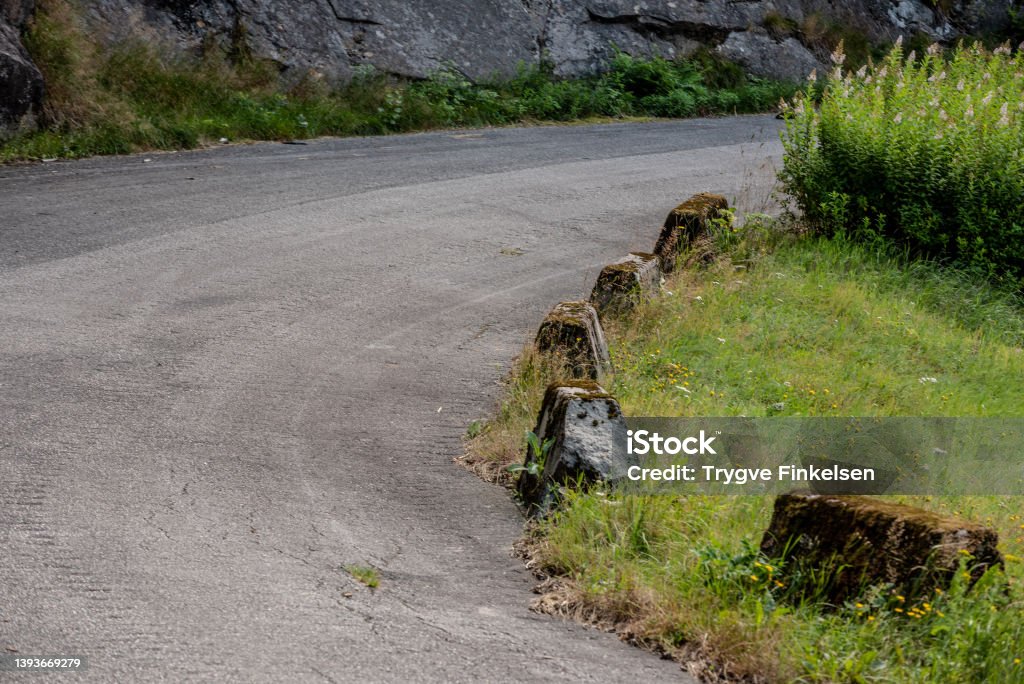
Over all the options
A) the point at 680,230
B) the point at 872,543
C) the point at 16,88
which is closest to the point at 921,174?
the point at 680,230

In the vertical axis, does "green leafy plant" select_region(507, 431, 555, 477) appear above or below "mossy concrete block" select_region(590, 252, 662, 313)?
below

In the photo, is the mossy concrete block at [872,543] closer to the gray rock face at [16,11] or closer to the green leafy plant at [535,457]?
the green leafy plant at [535,457]

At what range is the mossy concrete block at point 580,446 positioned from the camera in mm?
5820

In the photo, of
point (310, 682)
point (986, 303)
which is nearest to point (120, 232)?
point (310, 682)

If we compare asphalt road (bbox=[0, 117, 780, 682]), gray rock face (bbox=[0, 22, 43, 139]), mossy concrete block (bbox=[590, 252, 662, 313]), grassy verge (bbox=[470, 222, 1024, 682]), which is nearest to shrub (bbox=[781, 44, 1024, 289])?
grassy verge (bbox=[470, 222, 1024, 682])

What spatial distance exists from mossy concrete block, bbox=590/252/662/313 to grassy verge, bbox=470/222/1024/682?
0.57 feet

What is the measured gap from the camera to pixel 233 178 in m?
13.0

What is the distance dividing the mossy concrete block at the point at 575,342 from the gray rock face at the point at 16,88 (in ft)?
29.2

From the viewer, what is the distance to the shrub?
1098 centimetres

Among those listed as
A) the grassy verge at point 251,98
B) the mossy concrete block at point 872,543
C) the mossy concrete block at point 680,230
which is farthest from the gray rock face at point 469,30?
the mossy concrete block at point 872,543

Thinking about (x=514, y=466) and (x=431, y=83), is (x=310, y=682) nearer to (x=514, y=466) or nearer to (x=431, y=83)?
(x=514, y=466)

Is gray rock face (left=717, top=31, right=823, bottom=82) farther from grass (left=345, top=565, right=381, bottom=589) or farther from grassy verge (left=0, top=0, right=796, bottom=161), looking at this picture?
grass (left=345, top=565, right=381, bottom=589)

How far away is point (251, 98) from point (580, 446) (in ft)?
39.5

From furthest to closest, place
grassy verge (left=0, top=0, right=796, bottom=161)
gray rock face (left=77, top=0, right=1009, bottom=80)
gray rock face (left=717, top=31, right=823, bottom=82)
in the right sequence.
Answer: gray rock face (left=717, top=31, right=823, bottom=82) → gray rock face (left=77, top=0, right=1009, bottom=80) → grassy verge (left=0, top=0, right=796, bottom=161)
